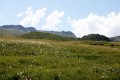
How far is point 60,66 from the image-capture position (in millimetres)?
33938

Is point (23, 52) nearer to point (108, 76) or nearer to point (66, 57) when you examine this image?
point (66, 57)

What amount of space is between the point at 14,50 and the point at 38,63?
8.16 metres

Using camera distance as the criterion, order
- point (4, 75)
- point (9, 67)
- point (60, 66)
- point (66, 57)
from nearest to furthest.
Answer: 1. point (4, 75)
2. point (9, 67)
3. point (60, 66)
4. point (66, 57)

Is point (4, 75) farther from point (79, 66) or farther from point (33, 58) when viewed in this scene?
point (79, 66)

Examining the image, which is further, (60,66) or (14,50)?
(14,50)

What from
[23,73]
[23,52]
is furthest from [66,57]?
[23,73]

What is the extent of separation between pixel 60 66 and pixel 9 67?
20.6ft

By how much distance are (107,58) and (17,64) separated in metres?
15.7

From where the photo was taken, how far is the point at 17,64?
32.6 m

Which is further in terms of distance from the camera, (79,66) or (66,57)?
(66,57)

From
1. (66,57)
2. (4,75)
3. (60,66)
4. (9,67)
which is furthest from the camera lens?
(66,57)

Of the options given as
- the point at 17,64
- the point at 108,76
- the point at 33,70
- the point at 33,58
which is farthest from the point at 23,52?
the point at 108,76

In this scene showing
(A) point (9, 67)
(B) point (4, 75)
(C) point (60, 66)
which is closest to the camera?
(B) point (4, 75)

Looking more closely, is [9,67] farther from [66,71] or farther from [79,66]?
[79,66]
